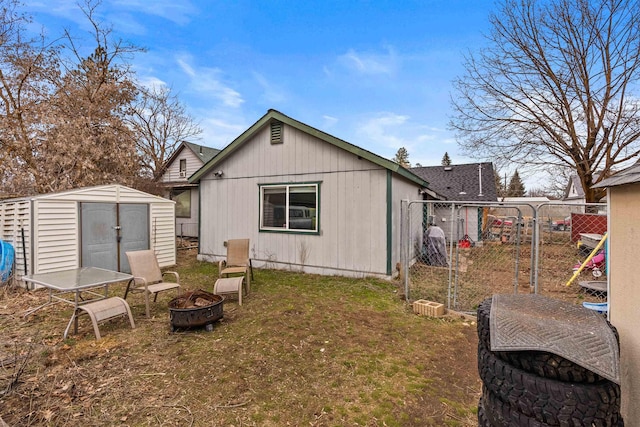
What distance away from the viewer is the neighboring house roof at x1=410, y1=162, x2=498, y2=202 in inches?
595

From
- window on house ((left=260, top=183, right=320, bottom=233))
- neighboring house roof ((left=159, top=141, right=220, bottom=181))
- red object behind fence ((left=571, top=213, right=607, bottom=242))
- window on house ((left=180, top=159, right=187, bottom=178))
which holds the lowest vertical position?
red object behind fence ((left=571, top=213, right=607, bottom=242))

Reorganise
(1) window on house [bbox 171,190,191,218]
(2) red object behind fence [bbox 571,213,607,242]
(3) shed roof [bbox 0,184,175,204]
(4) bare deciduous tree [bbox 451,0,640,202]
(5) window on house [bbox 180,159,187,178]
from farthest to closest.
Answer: (5) window on house [bbox 180,159,187,178] → (1) window on house [bbox 171,190,191,218] → (2) red object behind fence [bbox 571,213,607,242] → (4) bare deciduous tree [bbox 451,0,640,202] → (3) shed roof [bbox 0,184,175,204]

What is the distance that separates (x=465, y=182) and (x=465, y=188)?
0.59 metres

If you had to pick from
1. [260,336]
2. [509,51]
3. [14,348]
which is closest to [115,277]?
[14,348]

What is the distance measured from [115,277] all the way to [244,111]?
1241cm

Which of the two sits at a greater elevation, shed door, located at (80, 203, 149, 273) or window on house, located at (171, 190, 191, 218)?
window on house, located at (171, 190, 191, 218)

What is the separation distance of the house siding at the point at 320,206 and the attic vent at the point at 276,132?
0.15 metres

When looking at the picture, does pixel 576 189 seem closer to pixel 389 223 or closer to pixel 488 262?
pixel 488 262

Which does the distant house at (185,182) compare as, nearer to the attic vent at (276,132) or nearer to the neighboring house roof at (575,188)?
the attic vent at (276,132)

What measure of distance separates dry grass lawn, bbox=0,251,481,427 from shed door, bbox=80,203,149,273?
2366 mm

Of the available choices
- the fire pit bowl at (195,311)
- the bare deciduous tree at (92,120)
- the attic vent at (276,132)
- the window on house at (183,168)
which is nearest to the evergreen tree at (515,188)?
the window on house at (183,168)

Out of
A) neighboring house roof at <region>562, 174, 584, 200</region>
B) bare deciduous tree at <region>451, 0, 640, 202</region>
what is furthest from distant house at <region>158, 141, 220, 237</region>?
neighboring house roof at <region>562, 174, 584, 200</region>

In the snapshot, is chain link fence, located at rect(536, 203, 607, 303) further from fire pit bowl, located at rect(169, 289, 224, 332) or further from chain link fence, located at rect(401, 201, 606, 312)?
fire pit bowl, located at rect(169, 289, 224, 332)

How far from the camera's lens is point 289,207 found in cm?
791
